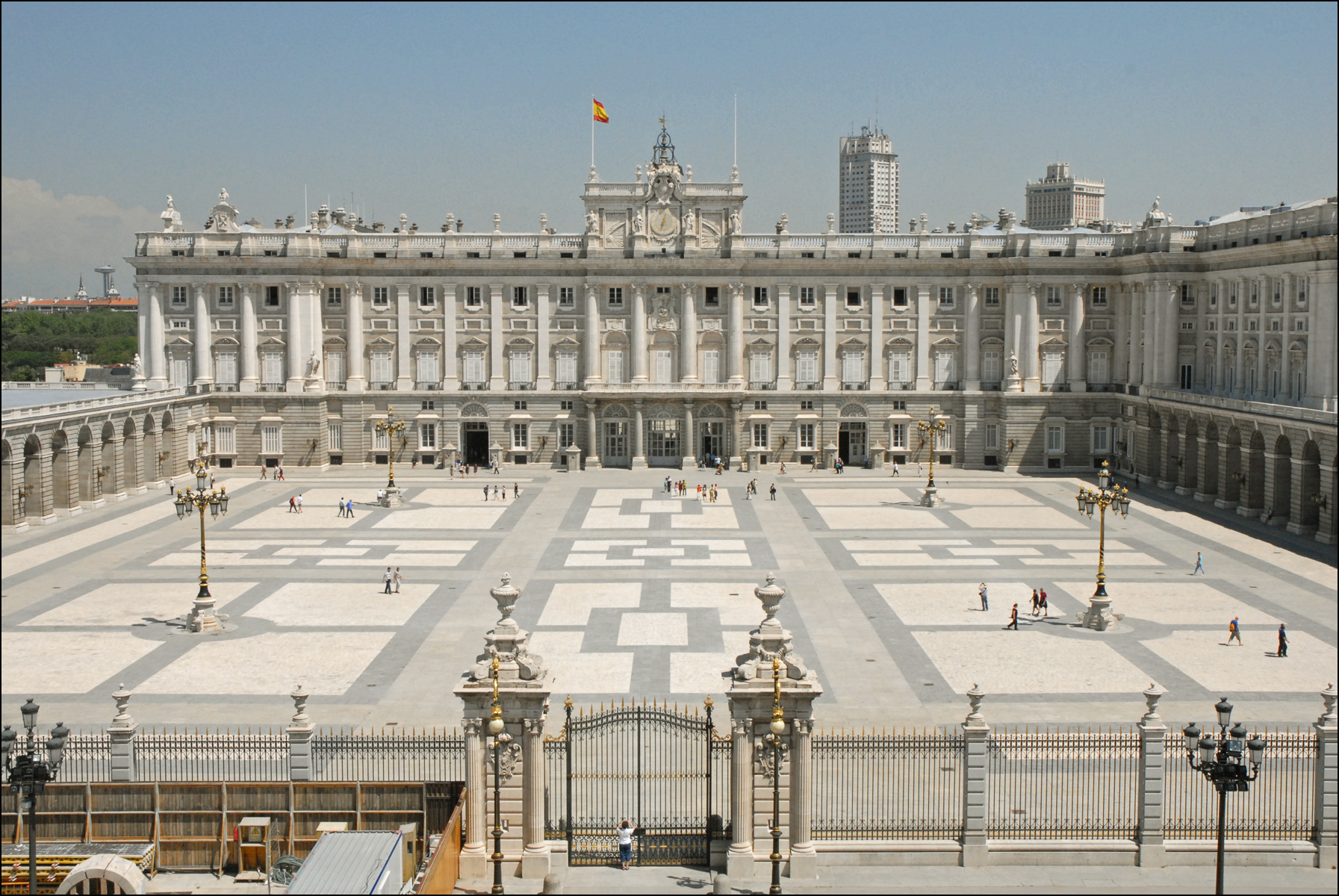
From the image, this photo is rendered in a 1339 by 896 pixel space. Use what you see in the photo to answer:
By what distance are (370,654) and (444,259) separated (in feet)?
167

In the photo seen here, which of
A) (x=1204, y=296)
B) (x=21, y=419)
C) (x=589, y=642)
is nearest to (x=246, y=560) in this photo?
(x=21, y=419)

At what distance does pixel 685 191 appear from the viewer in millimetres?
89438

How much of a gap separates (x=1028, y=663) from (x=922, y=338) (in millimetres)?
→ 51429

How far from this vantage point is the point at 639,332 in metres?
90.2

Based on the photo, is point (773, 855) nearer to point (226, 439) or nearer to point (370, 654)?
point (370, 654)

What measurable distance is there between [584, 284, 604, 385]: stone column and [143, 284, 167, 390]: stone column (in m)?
26.2

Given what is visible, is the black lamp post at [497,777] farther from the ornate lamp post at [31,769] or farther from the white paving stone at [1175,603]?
the white paving stone at [1175,603]

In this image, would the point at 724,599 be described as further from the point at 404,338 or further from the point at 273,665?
the point at 404,338

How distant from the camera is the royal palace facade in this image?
8881 centimetres

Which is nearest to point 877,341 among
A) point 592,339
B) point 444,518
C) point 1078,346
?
point 1078,346

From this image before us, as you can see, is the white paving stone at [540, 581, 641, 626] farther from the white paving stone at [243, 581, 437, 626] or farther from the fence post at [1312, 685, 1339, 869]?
the fence post at [1312, 685, 1339, 869]

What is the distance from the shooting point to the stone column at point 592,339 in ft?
296

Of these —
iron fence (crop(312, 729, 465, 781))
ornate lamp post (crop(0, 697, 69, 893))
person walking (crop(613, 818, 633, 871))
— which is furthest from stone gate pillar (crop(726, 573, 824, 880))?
ornate lamp post (crop(0, 697, 69, 893))

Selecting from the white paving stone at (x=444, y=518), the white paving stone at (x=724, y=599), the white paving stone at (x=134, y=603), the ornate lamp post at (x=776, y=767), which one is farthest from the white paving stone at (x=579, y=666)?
the white paving stone at (x=444, y=518)
